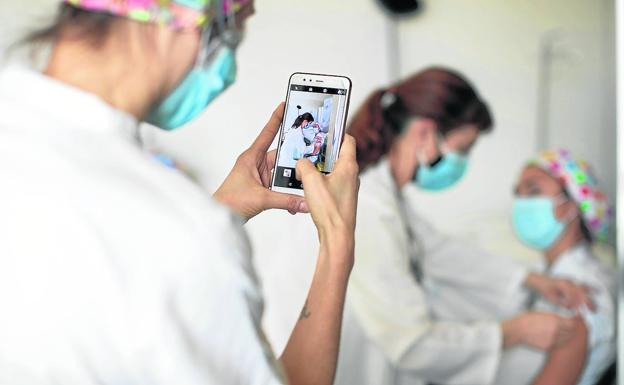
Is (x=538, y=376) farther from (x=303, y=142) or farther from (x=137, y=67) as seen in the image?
(x=137, y=67)

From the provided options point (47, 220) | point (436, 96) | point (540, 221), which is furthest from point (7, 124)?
point (540, 221)

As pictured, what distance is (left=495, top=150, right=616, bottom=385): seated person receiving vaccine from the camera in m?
1.29

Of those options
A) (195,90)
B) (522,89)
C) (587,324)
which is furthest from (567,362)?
(195,90)

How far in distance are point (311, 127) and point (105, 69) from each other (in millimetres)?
240

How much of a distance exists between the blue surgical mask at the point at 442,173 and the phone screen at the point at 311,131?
0.42 metres

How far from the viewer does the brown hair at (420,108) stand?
122 cm

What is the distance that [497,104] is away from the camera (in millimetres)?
1330

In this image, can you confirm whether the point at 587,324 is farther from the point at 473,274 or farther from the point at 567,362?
the point at 473,274

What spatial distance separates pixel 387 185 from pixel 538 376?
38cm

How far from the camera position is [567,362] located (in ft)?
4.19

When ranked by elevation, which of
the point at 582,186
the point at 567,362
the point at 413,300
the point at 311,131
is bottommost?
the point at 567,362

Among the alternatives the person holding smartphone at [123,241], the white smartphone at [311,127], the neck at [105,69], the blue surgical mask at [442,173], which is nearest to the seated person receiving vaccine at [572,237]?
the blue surgical mask at [442,173]

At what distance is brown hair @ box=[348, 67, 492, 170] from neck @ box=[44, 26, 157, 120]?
51cm

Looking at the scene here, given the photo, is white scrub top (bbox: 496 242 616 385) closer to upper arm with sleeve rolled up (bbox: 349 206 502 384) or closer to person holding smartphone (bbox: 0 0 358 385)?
upper arm with sleeve rolled up (bbox: 349 206 502 384)
